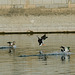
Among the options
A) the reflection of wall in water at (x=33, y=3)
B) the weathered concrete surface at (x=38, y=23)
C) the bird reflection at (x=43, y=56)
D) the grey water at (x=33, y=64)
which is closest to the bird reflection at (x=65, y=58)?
the grey water at (x=33, y=64)

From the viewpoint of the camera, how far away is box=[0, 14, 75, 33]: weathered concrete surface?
7081 centimetres

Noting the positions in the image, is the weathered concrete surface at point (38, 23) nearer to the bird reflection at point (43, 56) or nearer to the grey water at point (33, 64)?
the grey water at point (33, 64)

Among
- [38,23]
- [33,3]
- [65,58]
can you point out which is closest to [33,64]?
[65,58]

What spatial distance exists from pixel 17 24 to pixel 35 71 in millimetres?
42813

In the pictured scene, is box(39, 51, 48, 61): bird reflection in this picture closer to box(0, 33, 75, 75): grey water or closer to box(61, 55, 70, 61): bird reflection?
box(0, 33, 75, 75): grey water

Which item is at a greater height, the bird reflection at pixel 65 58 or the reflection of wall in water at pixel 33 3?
the reflection of wall in water at pixel 33 3

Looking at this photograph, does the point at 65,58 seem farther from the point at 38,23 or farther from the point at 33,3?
the point at 33,3

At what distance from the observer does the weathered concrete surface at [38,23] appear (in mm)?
70812

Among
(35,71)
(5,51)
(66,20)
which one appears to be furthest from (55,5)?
(35,71)

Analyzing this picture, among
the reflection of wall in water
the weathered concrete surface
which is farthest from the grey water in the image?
the reflection of wall in water

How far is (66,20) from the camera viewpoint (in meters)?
73.4

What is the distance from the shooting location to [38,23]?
72312 millimetres

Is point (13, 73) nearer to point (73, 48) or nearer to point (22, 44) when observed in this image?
point (73, 48)

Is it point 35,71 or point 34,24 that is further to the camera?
point 34,24
